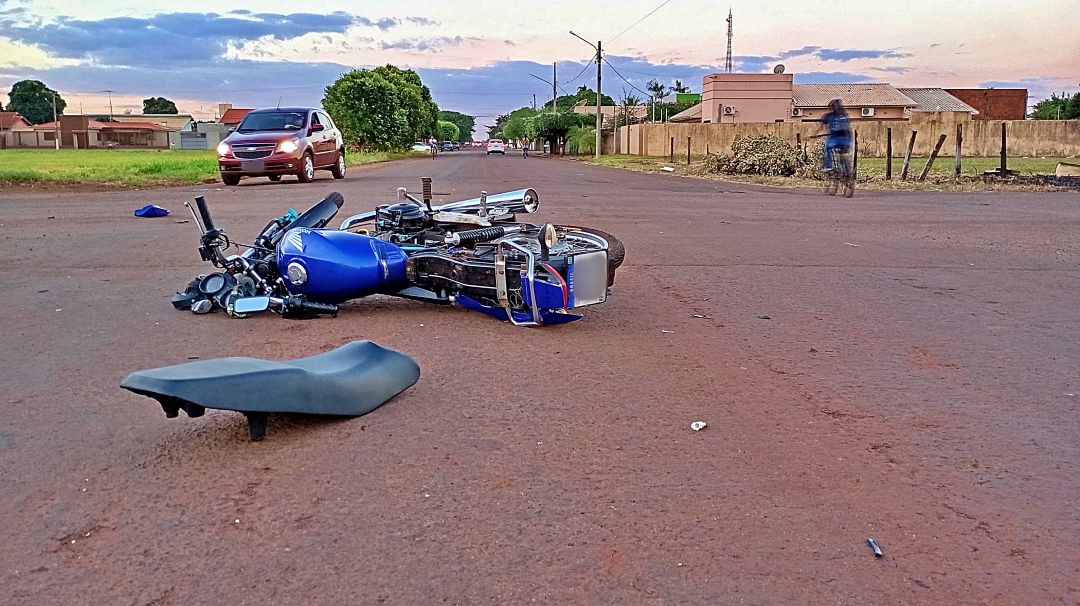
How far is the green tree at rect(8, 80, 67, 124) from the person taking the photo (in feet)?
506

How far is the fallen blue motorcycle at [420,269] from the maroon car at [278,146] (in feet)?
50.4

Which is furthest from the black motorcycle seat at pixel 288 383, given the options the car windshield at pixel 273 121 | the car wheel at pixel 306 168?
the car windshield at pixel 273 121

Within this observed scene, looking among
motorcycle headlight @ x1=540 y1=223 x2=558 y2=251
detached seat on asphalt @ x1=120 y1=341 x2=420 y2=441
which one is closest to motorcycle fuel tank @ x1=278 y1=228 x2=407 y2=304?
motorcycle headlight @ x1=540 y1=223 x2=558 y2=251

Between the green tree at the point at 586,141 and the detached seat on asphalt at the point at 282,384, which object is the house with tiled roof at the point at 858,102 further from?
the detached seat on asphalt at the point at 282,384

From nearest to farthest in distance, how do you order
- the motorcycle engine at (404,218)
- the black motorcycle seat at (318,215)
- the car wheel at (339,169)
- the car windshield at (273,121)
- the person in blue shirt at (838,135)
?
1. the black motorcycle seat at (318,215)
2. the motorcycle engine at (404,218)
3. the person in blue shirt at (838,135)
4. the car windshield at (273,121)
5. the car wheel at (339,169)

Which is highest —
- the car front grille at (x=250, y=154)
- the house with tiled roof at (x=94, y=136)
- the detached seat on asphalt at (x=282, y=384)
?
the house with tiled roof at (x=94, y=136)

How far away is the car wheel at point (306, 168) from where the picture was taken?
71.1 ft

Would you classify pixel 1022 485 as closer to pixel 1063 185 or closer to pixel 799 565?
pixel 799 565

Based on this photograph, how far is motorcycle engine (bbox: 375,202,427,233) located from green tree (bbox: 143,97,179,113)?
193 metres

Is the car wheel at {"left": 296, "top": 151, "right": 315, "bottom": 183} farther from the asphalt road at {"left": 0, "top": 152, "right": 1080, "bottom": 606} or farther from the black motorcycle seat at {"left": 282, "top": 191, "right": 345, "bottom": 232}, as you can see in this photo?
the black motorcycle seat at {"left": 282, "top": 191, "right": 345, "bottom": 232}

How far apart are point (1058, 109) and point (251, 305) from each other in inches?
4138

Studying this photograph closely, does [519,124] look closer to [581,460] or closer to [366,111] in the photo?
[366,111]

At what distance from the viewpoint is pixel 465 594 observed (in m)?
2.46

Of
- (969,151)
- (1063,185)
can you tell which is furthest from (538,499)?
(969,151)
